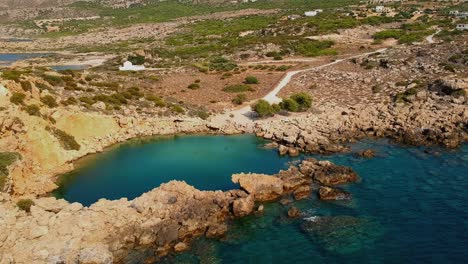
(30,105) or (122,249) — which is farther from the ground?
(30,105)

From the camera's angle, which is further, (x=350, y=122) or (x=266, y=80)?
(x=266, y=80)

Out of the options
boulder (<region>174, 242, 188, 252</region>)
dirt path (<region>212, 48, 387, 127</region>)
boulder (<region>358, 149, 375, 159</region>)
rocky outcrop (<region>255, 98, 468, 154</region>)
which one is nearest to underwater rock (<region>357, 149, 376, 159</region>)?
boulder (<region>358, 149, 375, 159</region>)

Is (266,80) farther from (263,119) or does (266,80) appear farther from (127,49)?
(127,49)

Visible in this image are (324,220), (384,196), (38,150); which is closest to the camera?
(324,220)

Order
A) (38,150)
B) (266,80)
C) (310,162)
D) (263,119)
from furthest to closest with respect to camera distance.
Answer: (266,80), (263,119), (38,150), (310,162)

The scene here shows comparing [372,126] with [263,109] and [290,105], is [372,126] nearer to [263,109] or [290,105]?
[290,105]

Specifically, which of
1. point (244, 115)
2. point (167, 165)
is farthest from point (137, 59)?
point (167, 165)

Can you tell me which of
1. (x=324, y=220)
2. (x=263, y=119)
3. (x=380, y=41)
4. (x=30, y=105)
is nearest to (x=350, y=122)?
(x=263, y=119)

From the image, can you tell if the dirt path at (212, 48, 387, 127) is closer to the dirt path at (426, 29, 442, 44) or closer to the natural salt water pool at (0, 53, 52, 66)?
the dirt path at (426, 29, 442, 44)
